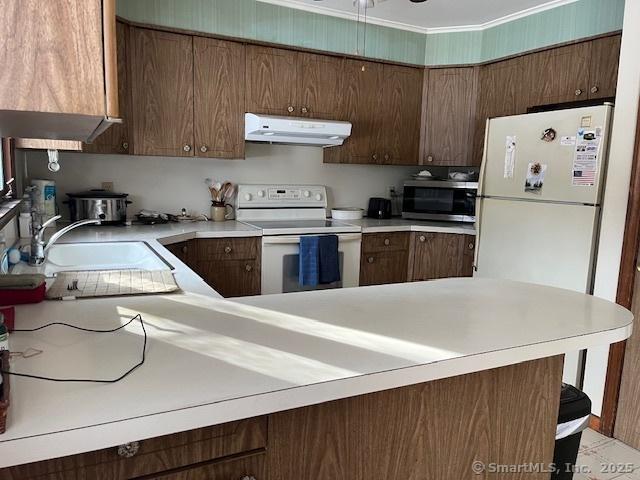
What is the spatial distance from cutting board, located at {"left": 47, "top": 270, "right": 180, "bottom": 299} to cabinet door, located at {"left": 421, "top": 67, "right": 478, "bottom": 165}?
2.76 m

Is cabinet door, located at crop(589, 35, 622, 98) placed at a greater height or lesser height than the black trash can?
greater

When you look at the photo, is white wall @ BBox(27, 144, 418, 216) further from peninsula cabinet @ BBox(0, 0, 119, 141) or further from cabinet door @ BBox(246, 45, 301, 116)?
peninsula cabinet @ BBox(0, 0, 119, 141)

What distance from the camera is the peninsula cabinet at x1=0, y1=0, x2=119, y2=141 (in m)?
0.64

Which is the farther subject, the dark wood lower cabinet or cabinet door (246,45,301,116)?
cabinet door (246,45,301,116)

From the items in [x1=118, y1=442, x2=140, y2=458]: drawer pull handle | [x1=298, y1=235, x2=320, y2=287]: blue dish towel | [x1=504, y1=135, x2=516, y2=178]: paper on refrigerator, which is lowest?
[x1=298, y1=235, x2=320, y2=287]: blue dish towel

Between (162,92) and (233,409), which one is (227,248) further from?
(233,409)

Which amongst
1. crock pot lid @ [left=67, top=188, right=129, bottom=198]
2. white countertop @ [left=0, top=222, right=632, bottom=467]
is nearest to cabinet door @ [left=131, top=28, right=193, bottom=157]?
crock pot lid @ [left=67, top=188, right=129, bottom=198]

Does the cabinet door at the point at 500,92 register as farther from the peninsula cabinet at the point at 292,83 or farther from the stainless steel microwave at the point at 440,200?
the peninsula cabinet at the point at 292,83

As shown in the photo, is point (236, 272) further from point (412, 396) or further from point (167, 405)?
point (167, 405)

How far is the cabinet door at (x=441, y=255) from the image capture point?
11.6ft

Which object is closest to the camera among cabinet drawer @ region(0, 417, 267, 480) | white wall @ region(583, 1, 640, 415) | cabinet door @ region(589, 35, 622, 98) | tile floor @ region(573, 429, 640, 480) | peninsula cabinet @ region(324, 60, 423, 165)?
cabinet drawer @ region(0, 417, 267, 480)

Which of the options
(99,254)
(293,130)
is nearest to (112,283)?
(99,254)

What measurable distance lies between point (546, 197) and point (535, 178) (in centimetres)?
13

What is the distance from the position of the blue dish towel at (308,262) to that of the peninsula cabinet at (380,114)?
0.85 meters
